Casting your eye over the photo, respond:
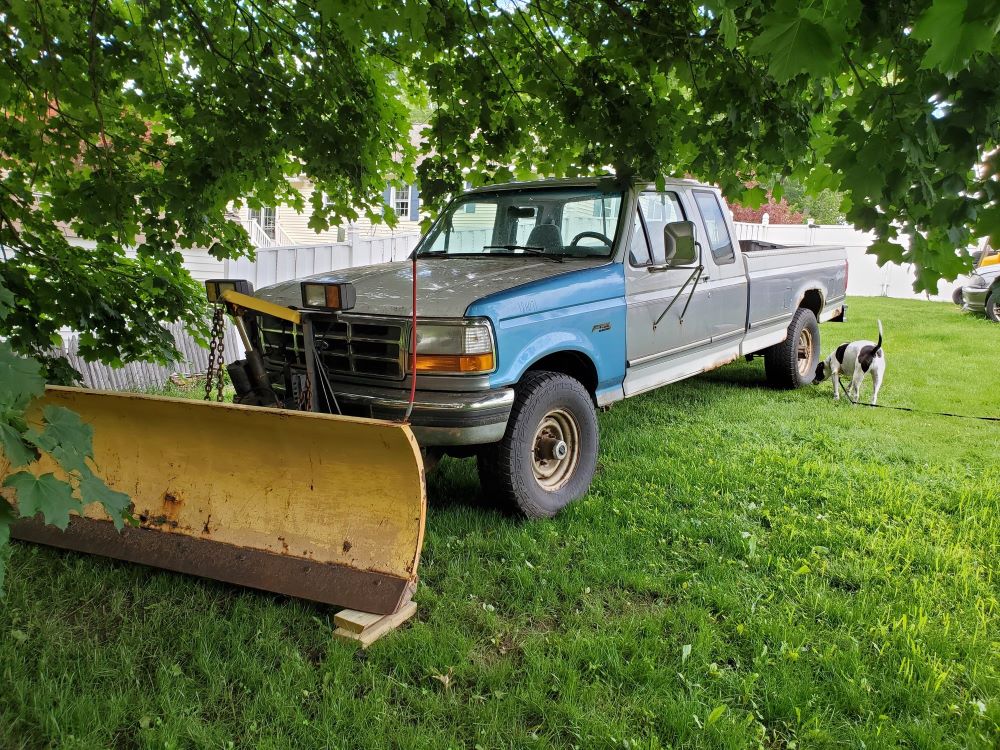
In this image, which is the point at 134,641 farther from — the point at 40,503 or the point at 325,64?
the point at 325,64

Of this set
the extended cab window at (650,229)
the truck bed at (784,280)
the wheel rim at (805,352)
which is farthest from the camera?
the wheel rim at (805,352)

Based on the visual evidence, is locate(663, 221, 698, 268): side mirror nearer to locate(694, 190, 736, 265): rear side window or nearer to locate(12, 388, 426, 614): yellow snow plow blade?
locate(694, 190, 736, 265): rear side window

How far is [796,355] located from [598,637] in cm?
566

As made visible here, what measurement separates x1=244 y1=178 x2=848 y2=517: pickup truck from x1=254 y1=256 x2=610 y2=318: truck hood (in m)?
0.01

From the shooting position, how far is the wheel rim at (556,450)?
4496 millimetres

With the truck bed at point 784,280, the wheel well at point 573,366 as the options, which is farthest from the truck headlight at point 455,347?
the truck bed at point 784,280

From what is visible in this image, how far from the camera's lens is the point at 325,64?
5.17 metres

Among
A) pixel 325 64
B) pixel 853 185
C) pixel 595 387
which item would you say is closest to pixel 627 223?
pixel 595 387

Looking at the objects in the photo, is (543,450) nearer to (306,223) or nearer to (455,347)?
(455,347)

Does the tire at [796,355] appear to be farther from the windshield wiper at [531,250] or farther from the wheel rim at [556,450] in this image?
the wheel rim at [556,450]

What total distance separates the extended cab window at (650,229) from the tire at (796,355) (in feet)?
8.92

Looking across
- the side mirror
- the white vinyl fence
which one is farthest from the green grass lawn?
the white vinyl fence

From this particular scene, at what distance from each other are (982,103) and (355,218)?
464 cm

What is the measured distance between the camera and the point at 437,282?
4.52 metres
